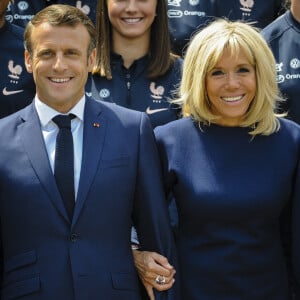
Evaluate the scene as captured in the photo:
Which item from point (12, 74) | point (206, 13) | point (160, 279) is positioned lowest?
point (160, 279)

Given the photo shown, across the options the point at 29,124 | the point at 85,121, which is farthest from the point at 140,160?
the point at 29,124

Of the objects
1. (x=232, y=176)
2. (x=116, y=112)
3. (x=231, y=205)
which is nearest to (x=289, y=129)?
(x=232, y=176)

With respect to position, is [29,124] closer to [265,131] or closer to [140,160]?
[140,160]

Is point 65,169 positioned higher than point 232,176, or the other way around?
point 65,169

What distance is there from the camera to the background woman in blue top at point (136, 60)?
170 inches

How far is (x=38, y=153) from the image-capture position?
10.9 feet

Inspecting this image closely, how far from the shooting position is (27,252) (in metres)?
3.30

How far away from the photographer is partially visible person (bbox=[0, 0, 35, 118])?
4480 mm

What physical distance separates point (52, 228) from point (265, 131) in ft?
3.67

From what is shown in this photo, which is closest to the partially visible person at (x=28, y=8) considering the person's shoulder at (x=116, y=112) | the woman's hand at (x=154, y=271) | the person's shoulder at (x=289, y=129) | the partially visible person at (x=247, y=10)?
the partially visible person at (x=247, y=10)

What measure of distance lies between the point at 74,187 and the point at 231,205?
0.74 metres

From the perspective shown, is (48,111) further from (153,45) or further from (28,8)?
(28,8)

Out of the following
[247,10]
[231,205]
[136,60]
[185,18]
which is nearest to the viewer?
[231,205]

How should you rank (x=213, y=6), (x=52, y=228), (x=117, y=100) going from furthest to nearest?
(x=213, y=6)
(x=117, y=100)
(x=52, y=228)
